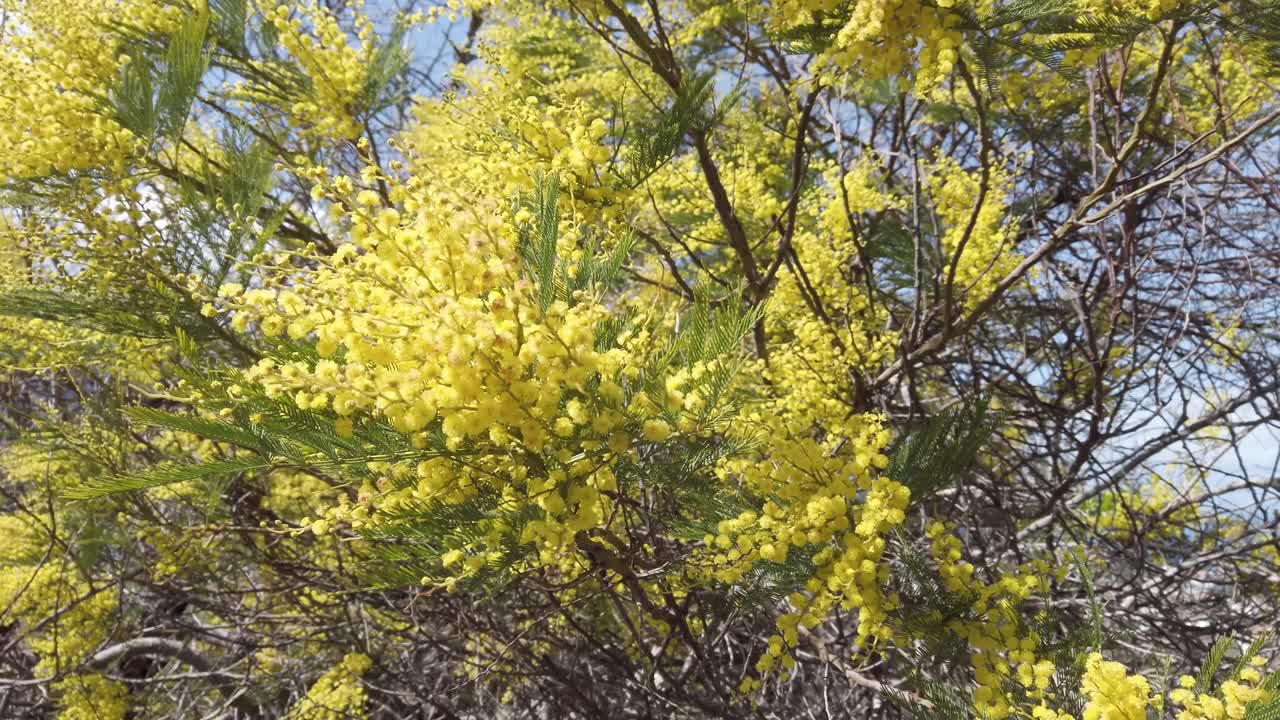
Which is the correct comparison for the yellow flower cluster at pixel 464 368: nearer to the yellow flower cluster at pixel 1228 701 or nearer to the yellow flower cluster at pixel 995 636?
the yellow flower cluster at pixel 995 636

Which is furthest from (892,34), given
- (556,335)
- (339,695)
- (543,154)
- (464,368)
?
(339,695)

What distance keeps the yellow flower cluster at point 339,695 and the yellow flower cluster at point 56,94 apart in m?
2.54

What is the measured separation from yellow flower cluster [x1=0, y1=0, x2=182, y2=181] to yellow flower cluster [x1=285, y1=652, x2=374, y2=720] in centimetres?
254

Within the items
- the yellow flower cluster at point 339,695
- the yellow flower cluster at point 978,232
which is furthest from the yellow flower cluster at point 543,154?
the yellow flower cluster at point 339,695

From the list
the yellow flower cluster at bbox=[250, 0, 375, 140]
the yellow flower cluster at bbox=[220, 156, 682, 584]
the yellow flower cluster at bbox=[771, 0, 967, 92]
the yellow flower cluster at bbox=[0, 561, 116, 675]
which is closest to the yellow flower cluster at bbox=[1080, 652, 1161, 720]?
the yellow flower cluster at bbox=[220, 156, 682, 584]

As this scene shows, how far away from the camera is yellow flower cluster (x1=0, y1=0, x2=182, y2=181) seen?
2354 mm

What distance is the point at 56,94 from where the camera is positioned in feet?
7.80

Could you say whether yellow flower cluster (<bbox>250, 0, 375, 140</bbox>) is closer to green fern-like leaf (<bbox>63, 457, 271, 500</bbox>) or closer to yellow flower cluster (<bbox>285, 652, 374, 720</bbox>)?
green fern-like leaf (<bbox>63, 457, 271, 500</bbox>)

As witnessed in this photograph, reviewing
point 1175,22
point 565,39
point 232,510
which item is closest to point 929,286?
point 1175,22

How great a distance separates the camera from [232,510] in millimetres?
3973

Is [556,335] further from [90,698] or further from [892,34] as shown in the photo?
[90,698]

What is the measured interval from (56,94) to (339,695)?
295 centimetres

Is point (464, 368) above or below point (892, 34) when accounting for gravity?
below

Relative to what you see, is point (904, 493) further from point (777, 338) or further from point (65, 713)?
point (65, 713)
